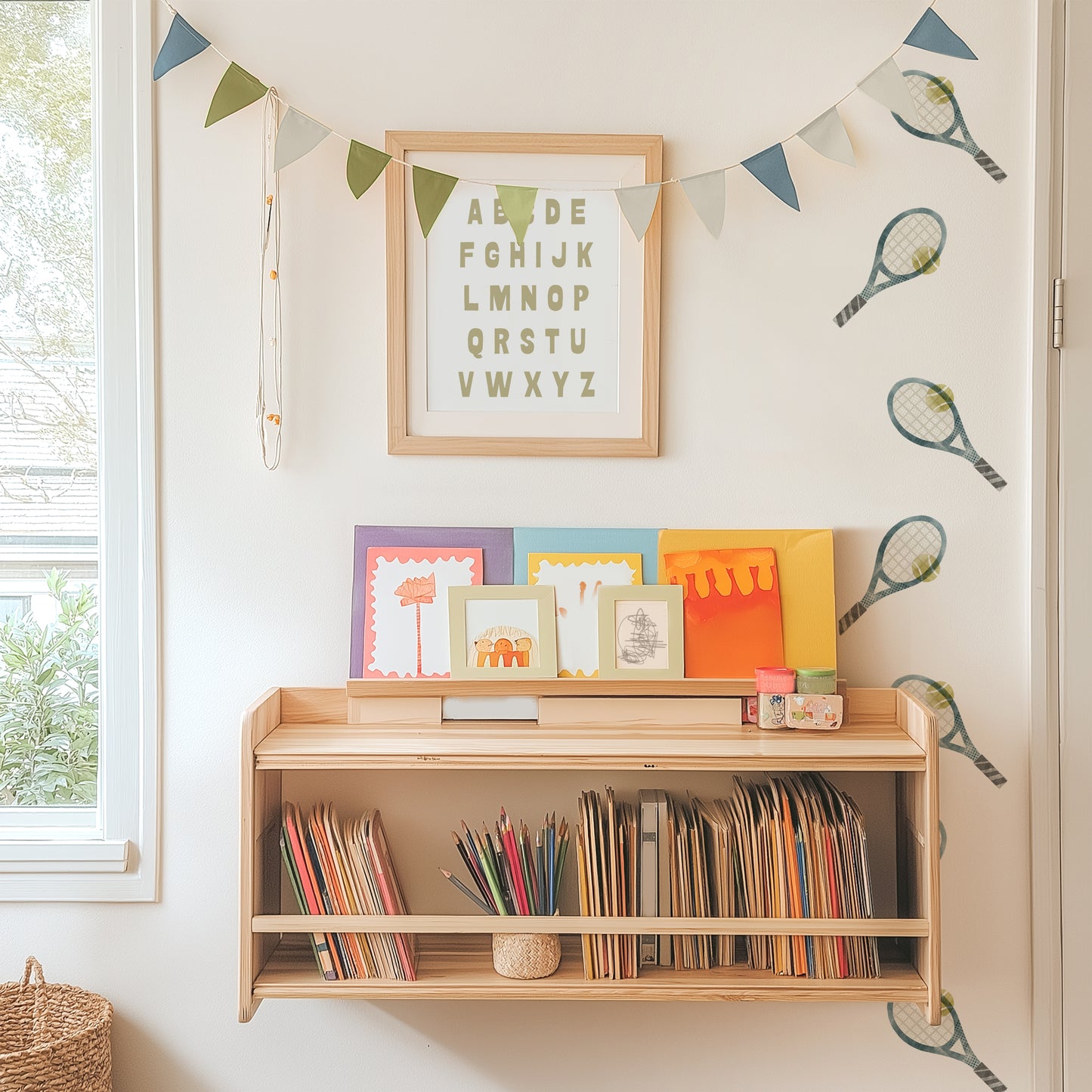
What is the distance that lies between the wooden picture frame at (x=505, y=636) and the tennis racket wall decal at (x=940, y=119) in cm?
97

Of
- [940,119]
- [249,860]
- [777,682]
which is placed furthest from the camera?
[940,119]

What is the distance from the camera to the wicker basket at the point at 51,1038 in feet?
4.48

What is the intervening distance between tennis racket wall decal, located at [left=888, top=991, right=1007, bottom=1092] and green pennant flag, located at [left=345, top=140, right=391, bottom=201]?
5.19ft

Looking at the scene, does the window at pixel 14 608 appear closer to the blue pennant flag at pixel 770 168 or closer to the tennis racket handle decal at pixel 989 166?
the blue pennant flag at pixel 770 168

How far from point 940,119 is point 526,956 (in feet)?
4.82

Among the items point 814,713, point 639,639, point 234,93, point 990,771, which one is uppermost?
A: point 234,93

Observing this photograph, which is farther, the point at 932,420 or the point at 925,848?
the point at 932,420

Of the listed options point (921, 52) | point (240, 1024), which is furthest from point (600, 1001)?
point (921, 52)

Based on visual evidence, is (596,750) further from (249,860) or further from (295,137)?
(295,137)

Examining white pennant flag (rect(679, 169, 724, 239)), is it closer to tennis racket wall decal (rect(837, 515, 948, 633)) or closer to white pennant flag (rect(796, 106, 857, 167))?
white pennant flag (rect(796, 106, 857, 167))

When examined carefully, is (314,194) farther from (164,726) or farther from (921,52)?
(921,52)

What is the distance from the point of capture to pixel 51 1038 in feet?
4.97

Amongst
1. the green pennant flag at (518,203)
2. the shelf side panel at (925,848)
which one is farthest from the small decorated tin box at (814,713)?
the green pennant flag at (518,203)

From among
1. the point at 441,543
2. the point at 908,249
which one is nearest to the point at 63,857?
the point at 441,543
